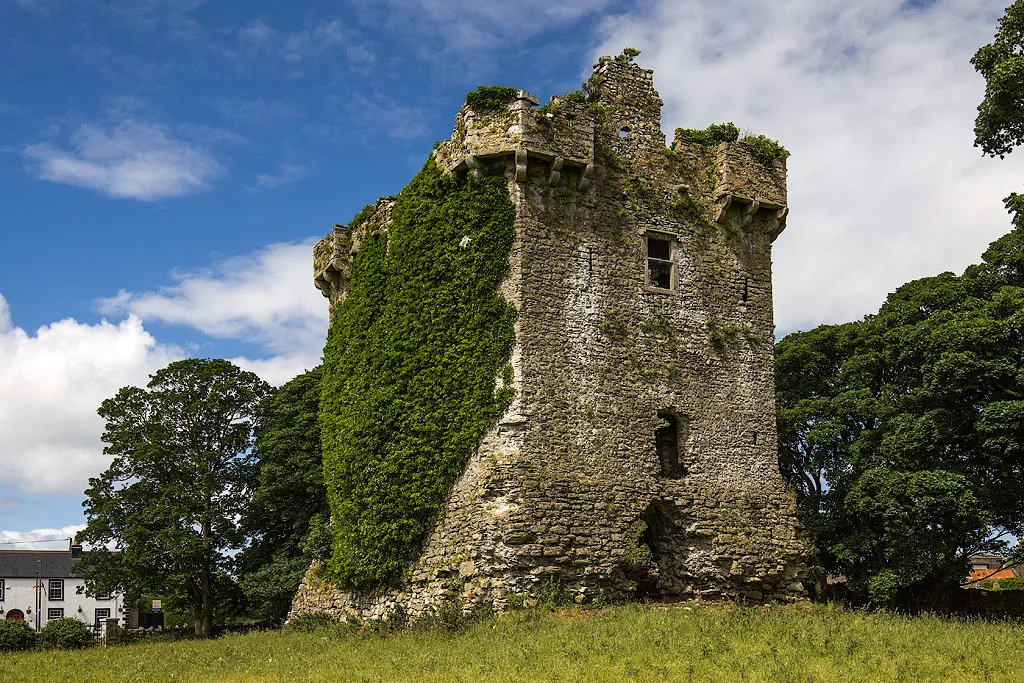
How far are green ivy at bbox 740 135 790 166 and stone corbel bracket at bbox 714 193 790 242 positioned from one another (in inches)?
44.1

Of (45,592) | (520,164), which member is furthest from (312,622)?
(45,592)

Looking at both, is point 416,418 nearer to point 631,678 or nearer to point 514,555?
point 514,555

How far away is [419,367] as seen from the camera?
20.0 m

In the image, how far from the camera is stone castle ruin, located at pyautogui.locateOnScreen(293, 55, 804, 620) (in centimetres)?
1788

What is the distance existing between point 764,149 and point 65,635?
22802mm

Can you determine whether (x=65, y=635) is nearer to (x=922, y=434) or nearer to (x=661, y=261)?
(x=661, y=261)

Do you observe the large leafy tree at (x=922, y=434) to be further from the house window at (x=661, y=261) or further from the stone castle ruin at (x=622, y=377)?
the house window at (x=661, y=261)

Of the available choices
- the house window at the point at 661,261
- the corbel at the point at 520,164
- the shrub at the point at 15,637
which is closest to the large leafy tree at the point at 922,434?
the house window at the point at 661,261

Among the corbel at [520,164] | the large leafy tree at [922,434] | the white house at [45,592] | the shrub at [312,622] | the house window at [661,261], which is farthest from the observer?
the white house at [45,592]

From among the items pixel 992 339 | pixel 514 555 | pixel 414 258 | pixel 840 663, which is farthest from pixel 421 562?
pixel 992 339

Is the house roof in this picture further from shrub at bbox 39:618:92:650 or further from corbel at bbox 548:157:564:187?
corbel at bbox 548:157:564:187

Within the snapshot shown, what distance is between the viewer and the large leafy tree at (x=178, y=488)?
98.8 ft

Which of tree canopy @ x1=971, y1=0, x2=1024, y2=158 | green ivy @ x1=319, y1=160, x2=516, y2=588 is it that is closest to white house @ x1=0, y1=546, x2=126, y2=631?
green ivy @ x1=319, y1=160, x2=516, y2=588

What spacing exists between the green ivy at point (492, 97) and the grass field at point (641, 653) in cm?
1011
